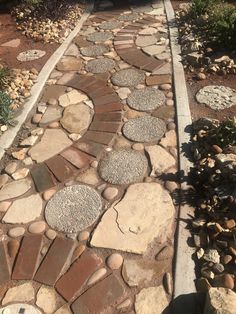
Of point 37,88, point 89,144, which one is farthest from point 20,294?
point 37,88

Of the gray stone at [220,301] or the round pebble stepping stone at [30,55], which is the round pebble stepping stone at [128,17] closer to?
the round pebble stepping stone at [30,55]

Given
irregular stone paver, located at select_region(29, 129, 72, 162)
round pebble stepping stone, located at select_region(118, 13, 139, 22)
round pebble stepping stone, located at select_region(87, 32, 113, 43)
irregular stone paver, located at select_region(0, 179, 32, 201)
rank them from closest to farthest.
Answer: irregular stone paver, located at select_region(0, 179, 32, 201) < irregular stone paver, located at select_region(29, 129, 72, 162) < round pebble stepping stone, located at select_region(87, 32, 113, 43) < round pebble stepping stone, located at select_region(118, 13, 139, 22)

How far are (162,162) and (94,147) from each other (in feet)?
2.58

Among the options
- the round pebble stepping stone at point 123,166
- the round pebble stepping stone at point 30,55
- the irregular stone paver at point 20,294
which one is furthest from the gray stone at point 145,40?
the irregular stone paver at point 20,294

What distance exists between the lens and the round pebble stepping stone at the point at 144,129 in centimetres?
368

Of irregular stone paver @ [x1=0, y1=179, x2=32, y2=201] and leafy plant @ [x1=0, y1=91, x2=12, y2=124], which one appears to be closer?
irregular stone paver @ [x1=0, y1=179, x2=32, y2=201]

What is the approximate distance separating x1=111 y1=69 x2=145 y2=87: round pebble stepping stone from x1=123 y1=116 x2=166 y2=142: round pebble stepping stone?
0.88 m

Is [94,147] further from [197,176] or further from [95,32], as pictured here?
[95,32]

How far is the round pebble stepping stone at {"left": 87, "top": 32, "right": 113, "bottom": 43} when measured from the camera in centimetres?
583

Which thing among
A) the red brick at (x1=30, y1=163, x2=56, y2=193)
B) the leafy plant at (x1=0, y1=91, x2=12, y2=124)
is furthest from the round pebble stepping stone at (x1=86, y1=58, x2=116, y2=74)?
the red brick at (x1=30, y1=163, x2=56, y2=193)

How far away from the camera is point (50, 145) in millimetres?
3734

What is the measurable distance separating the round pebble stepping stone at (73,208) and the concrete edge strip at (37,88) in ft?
3.30

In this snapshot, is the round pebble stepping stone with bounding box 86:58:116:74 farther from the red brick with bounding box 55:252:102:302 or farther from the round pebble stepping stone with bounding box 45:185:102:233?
the red brick with bounding box 55:252:102:302

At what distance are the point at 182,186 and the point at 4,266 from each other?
167 centimetres
